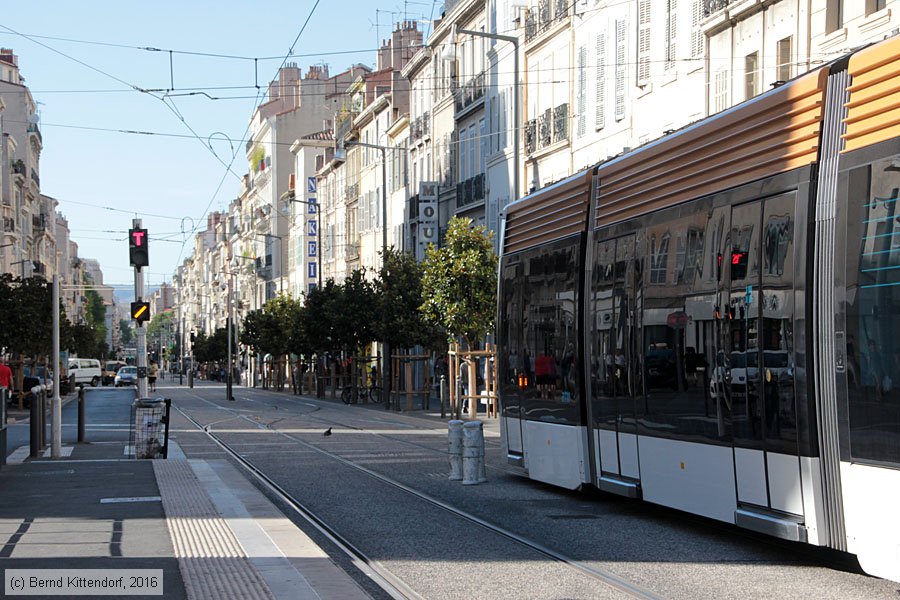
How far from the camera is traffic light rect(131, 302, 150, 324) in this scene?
25.4 metres

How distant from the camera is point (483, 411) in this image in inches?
1750

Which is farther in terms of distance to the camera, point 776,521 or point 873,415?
point 776,521

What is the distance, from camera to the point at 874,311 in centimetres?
857

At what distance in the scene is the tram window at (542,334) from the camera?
15008mm

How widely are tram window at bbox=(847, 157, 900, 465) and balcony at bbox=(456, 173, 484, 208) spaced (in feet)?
148

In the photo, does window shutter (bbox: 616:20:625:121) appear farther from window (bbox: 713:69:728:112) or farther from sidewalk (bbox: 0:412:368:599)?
sidewalk (bbox: 0:412:368:599)

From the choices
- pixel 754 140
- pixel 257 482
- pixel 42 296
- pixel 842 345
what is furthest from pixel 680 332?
pixel 42 296

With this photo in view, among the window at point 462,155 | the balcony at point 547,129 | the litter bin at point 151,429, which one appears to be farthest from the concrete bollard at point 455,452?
the window at point 462,155

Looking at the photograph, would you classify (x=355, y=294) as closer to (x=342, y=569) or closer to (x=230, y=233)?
(x=342, y=569)

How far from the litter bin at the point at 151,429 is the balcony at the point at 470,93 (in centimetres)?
3366

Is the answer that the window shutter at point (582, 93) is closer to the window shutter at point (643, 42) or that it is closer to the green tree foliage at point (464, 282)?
the green tree foliage at point (464, 282)

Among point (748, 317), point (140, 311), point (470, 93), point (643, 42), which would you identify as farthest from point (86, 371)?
point (748, 317)

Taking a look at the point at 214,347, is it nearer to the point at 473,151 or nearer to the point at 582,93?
the point at 473,151

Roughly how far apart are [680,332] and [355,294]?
150 ft
